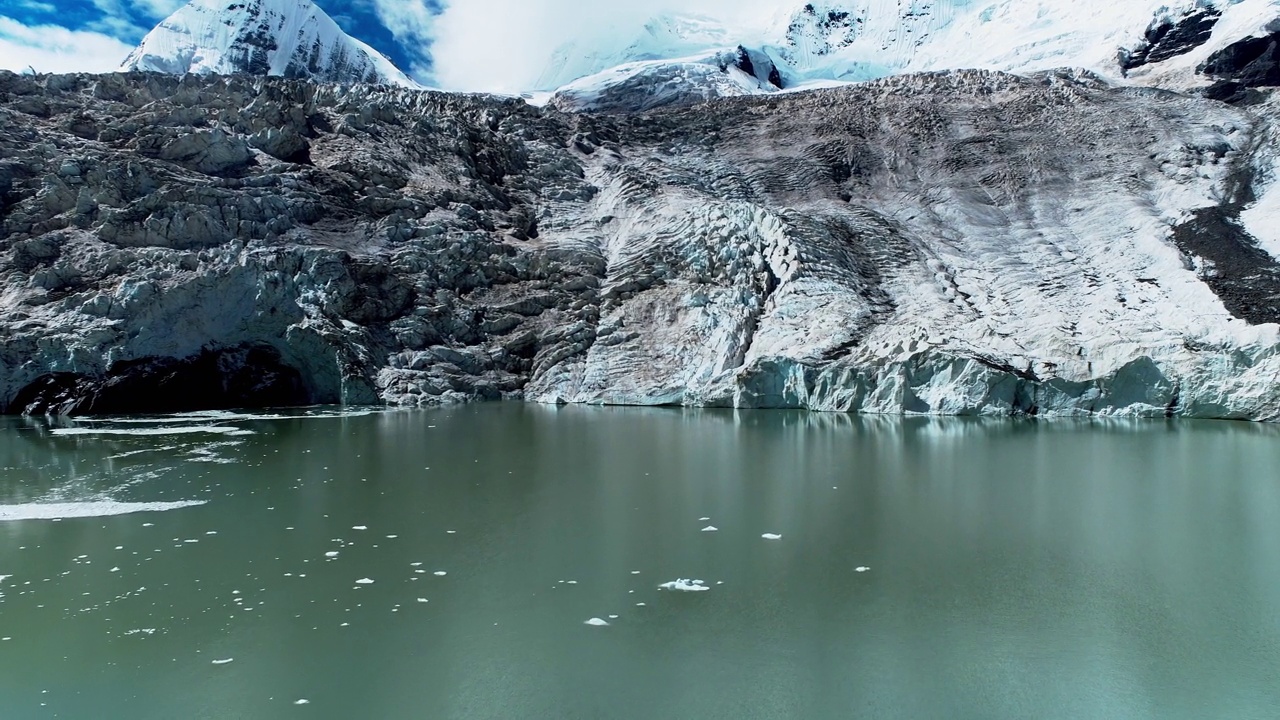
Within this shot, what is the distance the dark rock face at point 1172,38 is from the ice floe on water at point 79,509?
59.6 metres

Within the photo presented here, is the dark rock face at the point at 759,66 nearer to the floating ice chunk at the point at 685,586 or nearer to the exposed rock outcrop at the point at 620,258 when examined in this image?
the exposed rock outcrop at the point at 620,258

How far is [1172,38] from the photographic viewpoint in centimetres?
5538

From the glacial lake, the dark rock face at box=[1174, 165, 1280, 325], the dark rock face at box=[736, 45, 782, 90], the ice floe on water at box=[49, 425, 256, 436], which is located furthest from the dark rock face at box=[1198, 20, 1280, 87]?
the ice floe on water at box=[49, 425, 256, 436]

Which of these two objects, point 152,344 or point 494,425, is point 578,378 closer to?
point 494,425

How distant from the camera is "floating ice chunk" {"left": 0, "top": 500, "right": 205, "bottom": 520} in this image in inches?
502

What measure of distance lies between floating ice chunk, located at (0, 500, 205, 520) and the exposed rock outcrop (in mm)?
18222

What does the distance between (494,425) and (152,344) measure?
13838mm

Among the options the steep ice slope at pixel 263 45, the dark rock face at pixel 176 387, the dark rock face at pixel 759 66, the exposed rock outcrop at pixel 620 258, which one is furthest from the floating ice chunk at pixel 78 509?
the steep ice slope at pixel 263 45

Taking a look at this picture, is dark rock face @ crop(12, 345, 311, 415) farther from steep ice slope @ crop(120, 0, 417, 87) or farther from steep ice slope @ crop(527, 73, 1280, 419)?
steep ice slope @ crop(120, 0, 417, 87)

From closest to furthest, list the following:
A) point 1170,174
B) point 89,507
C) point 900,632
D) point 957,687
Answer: point 957,687, point 900,632, point 89,507, point 1170,174

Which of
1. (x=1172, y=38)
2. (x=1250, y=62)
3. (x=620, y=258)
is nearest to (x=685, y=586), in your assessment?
(x=620, y=258)

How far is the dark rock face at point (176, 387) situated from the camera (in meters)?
29.3

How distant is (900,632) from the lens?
309 inches

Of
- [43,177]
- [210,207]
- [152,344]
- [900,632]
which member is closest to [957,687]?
[900,632]
